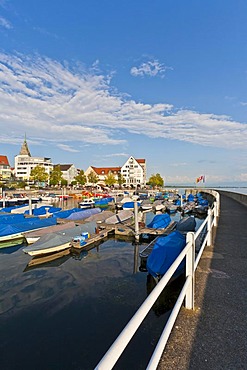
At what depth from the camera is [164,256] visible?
8977 mm

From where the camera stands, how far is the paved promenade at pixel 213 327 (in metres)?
2.85

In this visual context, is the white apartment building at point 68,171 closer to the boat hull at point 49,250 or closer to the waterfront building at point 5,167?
the waterfront building at point 5,167

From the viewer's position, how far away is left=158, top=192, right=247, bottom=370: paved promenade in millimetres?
2854

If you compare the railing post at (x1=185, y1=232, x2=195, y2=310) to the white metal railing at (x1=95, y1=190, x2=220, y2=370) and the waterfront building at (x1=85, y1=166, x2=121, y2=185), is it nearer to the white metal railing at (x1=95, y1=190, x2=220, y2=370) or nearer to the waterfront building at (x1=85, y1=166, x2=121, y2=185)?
the white metal railing at (x1=95, y1=190, x2=220, y2=370)

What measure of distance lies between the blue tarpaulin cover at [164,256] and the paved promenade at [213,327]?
8.24 feet

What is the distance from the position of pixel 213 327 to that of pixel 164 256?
5.47 metres

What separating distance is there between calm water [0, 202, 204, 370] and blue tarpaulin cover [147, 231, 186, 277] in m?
1.06

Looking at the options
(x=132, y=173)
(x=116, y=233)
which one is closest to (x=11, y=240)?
(x=116, y=233)

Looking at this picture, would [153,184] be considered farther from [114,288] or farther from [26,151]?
[114,288]

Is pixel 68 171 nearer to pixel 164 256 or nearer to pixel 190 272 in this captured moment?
pixel 164 256

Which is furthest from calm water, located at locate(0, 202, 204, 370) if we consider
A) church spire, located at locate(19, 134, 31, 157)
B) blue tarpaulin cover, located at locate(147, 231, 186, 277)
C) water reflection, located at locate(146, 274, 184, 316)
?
church spire, located at locate(19, 134, 31, 157)

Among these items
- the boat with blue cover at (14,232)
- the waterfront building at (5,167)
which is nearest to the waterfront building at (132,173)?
the waterfront building at (5,167)

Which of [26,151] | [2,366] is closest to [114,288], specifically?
[2,366]

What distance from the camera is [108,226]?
21.5 meters
